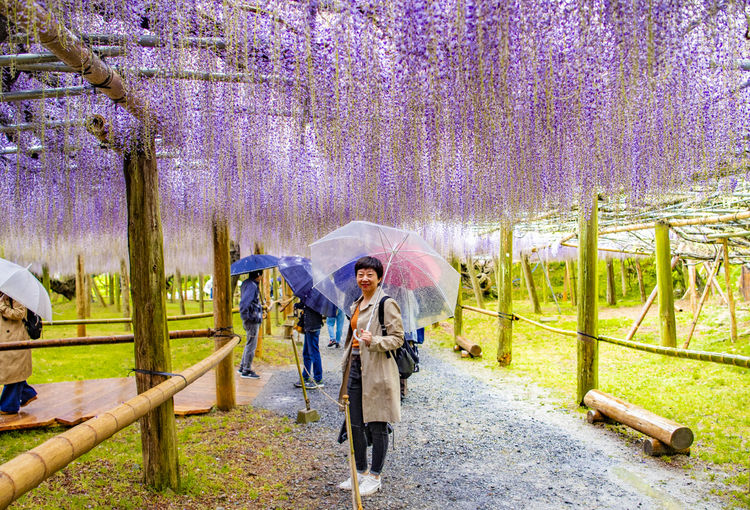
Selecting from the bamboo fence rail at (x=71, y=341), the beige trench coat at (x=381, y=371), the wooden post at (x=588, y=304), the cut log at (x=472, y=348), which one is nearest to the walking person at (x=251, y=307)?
the bamboo fence rail at (x=71, y=341)

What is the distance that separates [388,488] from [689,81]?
3.35 metres

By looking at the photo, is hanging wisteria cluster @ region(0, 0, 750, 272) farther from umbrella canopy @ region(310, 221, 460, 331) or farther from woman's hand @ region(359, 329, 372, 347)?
woman's hand @ region(359, 329, 372, 347)

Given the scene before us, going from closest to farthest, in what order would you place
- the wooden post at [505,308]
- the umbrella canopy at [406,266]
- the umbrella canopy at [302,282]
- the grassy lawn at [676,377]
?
the umbrella canopy at [406,266], the grassy lawn at [676,377], the umbrella canopy at [302,282], the wooden post at [505,308]

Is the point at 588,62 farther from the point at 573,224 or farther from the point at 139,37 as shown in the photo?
the point at 573,224

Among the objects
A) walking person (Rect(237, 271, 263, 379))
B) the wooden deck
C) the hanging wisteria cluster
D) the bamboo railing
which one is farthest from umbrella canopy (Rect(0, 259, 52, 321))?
the bamboo railing

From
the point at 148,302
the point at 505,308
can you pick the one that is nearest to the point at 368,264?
the point at 148,302

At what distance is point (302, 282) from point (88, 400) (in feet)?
8.42

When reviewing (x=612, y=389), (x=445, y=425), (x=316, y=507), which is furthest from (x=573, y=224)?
(x=316, y=507)

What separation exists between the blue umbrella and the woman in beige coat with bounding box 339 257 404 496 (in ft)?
9.94

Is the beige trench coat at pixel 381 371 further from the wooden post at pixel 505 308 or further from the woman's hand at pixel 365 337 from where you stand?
the wooden post at pixel 505 308

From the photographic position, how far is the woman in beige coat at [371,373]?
2863mm

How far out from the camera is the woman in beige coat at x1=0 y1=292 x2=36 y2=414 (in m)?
4.24

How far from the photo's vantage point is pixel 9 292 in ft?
12.8

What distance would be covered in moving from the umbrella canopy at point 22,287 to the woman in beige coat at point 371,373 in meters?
2.99
